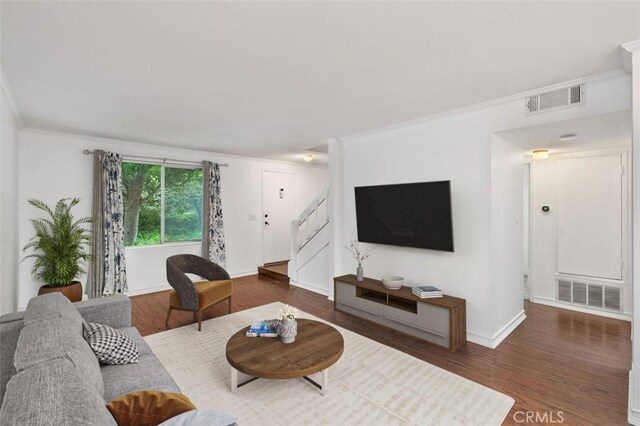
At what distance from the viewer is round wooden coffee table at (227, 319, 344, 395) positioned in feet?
7.15

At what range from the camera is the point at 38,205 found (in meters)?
4.17

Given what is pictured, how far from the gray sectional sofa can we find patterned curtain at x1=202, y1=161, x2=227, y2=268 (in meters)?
3.27

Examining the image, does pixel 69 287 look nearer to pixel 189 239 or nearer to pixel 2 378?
pixel 189 239

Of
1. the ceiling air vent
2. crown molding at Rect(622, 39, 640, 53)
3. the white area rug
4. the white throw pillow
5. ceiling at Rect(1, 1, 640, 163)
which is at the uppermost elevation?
ceiling at Rect(1, 1, 640, 163)

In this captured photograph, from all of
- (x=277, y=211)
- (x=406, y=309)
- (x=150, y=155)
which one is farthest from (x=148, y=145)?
(x=406, y=309)

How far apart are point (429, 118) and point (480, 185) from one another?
3.40 ft

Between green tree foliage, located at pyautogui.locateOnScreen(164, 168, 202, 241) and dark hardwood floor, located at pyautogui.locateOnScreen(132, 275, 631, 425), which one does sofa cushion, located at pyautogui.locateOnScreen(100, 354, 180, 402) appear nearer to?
dark hardwood floor, located at pyautogui.locateOnScreen(132, 275, 631, 425)

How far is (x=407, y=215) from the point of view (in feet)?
12.6

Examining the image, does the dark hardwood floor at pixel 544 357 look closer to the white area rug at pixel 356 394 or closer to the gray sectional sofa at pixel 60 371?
the white area rug at pixel 356 394

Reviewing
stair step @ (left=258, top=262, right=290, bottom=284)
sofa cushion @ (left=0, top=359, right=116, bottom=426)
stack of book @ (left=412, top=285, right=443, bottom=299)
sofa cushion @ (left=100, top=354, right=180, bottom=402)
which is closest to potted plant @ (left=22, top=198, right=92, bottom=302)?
sofa cushion @ (left=100, top=354, right=180, bottom=402)

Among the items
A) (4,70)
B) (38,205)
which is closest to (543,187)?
(4,70)

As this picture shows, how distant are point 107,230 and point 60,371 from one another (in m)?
4.24

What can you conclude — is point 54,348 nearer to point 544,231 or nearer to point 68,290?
point 68,290

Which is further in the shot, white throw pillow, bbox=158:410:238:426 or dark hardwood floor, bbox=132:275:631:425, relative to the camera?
dark hardwood floor, bbox=132:275:631:425
